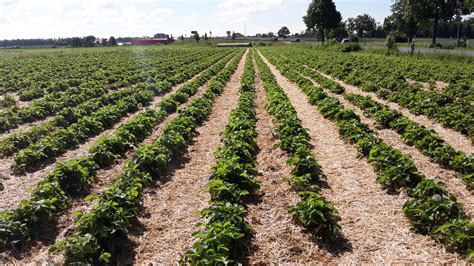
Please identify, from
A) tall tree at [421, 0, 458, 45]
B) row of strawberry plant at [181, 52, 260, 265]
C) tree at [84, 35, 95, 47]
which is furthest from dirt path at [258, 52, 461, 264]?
tree at [84, 35, 95, 47]

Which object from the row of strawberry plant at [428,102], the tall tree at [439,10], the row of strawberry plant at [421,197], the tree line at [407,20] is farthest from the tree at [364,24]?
the row of strawberry plant at [421,197]

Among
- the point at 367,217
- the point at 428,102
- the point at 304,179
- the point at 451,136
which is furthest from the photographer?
the point at 428,102

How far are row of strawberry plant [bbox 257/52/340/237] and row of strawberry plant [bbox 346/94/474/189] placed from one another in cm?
325

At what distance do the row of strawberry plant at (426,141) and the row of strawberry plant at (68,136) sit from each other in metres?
10.6

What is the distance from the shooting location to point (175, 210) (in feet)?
24.8

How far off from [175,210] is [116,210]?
5.18ft

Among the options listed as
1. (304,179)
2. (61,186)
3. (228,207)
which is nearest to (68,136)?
(61,186)

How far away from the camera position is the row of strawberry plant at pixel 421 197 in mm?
5762

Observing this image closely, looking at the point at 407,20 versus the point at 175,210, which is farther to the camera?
the point at 407,20

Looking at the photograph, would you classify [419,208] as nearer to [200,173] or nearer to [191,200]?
[191,200]

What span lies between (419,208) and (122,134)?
8.61 metres

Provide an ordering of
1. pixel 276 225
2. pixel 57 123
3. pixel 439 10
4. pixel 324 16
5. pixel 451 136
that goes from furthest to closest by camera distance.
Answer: pixel 324 16, pixel 439 10, pixel 57 123, pixel 451 136, pixel 276 225

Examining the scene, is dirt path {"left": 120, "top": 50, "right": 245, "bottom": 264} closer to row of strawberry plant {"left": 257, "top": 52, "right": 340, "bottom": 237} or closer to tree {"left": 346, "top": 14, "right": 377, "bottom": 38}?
row of strawberry plant {"left": 257, "top": 52, "right": 340, "bottom": 237}

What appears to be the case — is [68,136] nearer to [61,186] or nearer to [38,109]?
[61,186]
